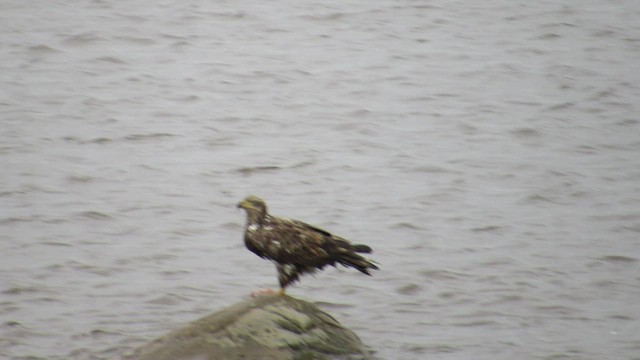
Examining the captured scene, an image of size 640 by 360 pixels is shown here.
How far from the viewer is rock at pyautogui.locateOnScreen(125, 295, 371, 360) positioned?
734 cm

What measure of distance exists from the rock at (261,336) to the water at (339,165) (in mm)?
675

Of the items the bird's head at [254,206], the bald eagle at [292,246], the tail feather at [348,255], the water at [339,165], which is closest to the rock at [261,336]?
the bald eagle at [292,246]

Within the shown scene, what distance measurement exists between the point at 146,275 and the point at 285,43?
6.66 meters

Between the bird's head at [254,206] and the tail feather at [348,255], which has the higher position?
the bird's head at [254,206]

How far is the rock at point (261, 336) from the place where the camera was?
7340 mm

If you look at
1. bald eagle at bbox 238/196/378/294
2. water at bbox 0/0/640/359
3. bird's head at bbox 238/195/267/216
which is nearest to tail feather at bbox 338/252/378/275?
bald eagle at bbox 238/196/378/294

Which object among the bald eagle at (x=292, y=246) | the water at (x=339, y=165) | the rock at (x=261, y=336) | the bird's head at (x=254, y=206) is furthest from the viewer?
the water at (x=339, y=165)

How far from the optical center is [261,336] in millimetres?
7375

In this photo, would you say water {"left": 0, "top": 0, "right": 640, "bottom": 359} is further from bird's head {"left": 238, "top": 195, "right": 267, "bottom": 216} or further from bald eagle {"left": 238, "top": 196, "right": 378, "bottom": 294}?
bird's head {"left": 238, "top": 195, "right": 267, "bottom": 216}

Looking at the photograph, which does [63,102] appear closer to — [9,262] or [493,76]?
[9,262]

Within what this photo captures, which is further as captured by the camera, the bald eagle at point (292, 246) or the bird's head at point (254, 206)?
the bird's head at point (254, 206)

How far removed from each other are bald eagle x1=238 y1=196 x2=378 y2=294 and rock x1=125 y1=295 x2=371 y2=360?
246 mm

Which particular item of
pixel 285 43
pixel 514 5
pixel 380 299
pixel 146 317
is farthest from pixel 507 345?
pixel 514 5

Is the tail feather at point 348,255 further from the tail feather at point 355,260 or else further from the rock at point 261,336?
the rock at point 261,336
